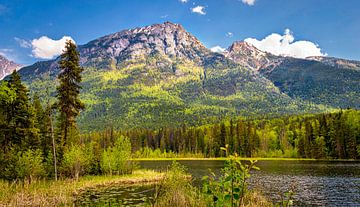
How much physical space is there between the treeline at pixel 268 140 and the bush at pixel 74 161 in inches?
2016

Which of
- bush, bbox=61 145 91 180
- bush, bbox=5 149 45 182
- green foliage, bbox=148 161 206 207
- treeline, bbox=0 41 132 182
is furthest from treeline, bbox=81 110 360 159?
green foliage, bbox=148 161 206 207

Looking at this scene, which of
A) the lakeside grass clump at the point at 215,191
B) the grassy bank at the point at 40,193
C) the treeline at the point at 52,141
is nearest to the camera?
the lakeside grass clump at the point at 215,191

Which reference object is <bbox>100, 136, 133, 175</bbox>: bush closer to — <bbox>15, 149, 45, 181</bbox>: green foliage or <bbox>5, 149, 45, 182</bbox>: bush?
<bbox>15, 149, 45, 181</bbox>: green foliage

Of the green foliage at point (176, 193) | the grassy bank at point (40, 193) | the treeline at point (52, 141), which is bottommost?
the grassy bank at point (40, 193)

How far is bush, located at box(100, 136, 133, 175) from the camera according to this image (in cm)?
5203

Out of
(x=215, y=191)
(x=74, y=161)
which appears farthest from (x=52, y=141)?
(x=215, y=191)

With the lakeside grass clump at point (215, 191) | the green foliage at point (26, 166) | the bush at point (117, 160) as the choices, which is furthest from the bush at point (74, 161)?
the lakeside grass clump at point (215, 191)

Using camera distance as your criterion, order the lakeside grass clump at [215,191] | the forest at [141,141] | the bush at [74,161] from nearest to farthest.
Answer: the lakeside grass clump at [215,191], the forest at [141,141], the bush at [74,161]

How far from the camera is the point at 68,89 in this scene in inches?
1702

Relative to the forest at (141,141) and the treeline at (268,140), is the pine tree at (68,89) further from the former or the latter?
the treeline at (268,140)

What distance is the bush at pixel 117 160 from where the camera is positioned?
52031 millimetres

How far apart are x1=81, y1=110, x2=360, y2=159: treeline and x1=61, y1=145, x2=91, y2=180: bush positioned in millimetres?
51207

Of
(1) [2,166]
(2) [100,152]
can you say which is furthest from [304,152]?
(1) [2,166]

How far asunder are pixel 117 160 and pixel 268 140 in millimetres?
121474
